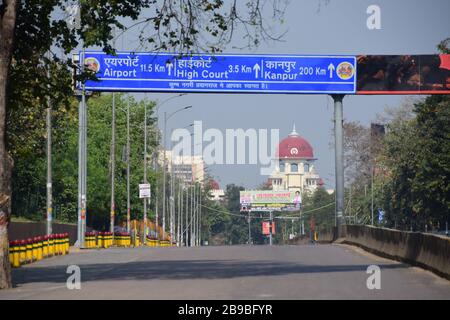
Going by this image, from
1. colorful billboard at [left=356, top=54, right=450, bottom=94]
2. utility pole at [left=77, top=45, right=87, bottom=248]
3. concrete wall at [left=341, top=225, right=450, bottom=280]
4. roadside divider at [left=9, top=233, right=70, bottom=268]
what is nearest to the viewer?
concrete wall at [left=341, top=225, right=450, bottom=280]

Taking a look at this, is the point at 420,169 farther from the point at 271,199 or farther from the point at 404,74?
the point at 271,199

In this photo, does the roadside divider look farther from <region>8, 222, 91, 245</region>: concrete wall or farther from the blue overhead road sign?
the blue overhead road sign

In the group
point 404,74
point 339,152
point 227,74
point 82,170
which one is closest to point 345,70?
point 404,74

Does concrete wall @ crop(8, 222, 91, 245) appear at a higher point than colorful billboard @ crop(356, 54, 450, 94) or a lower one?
lower

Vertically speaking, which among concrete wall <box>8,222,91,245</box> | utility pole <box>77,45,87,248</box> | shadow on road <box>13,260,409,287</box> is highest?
utility pole <box>77,45,87,248</box>

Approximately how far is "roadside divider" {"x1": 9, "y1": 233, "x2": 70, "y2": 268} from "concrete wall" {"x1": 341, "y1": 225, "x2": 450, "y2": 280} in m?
11.1

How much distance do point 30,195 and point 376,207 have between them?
44.8 m

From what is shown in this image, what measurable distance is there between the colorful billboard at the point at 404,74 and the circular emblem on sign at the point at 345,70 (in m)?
0.86

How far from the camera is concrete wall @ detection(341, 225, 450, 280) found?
78.2 ft

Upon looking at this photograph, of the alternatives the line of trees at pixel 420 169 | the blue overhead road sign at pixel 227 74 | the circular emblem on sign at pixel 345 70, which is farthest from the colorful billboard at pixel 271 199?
the blue overhead road sign at pixel 227 74

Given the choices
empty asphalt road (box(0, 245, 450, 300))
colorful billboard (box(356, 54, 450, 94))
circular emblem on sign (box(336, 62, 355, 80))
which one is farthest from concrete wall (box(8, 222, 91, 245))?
colorful billboard (box(356, 54, 450, 94))

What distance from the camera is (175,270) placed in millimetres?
29094

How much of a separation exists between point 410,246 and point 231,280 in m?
7.20
